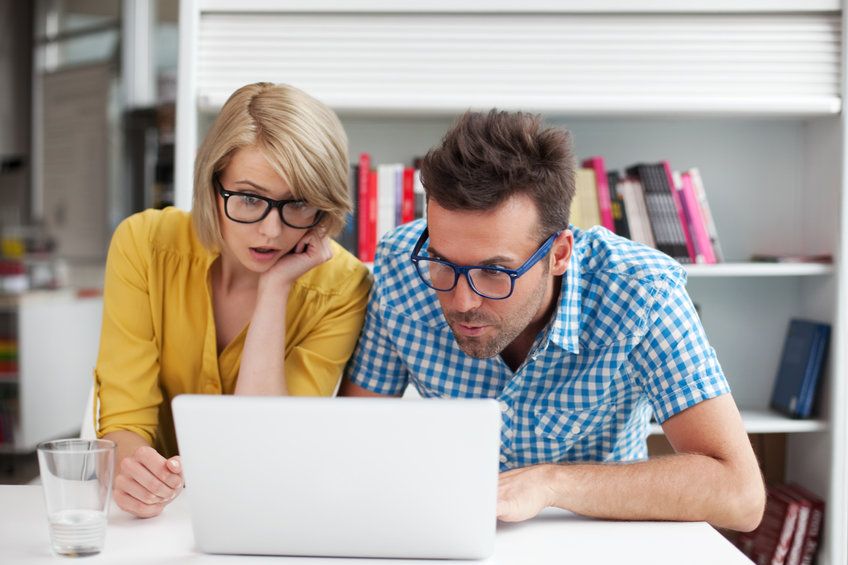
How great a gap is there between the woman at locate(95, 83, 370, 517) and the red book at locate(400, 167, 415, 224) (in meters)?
0.65

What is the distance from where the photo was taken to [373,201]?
2.28 m

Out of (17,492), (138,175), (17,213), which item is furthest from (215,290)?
(17,213)

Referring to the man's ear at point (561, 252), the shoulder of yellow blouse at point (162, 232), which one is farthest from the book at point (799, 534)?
the shoulder of yellow blouse at point (162, 232)

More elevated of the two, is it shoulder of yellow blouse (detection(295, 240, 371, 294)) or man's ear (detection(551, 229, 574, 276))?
man's ear (detection(551, 229, 574, 276))

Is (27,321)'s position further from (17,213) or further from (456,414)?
(456,414)

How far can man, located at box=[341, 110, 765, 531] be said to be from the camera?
1153 mm

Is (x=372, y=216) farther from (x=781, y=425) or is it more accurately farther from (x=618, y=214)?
(x=781, y=425)

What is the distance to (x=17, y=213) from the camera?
191 inches

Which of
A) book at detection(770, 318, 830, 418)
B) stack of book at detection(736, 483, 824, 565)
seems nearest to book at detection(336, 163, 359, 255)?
book at detection(770, 318, 830, 418)

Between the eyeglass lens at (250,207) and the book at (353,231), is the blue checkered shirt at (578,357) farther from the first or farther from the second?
the book at (353,231)

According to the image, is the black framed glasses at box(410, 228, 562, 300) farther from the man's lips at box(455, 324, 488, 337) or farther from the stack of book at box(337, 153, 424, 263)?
the stack of book at box(337, 153, 424, 263)

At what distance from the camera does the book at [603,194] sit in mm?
2297

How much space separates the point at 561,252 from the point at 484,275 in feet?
0.62

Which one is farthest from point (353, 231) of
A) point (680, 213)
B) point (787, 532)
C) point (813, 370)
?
point (787, 532)
